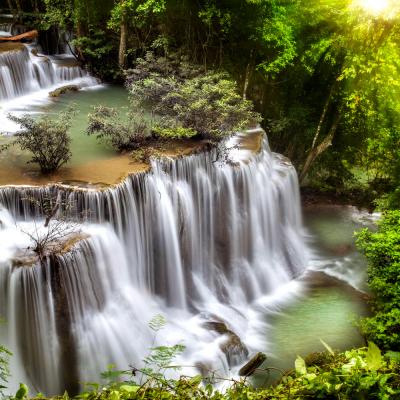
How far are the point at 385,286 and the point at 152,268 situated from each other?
459cm

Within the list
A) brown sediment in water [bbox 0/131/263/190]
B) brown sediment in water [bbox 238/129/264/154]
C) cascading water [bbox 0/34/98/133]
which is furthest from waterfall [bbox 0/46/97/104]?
brown sediment in water [bbox 238/129/264/154]

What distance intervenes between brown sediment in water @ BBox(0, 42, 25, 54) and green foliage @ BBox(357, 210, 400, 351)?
483 inches

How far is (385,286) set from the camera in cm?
904

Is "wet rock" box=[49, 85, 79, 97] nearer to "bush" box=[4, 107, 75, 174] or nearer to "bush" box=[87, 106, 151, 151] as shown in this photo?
"bush" box=[87, 106, 151, 151]

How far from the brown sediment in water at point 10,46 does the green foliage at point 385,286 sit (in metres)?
12.3

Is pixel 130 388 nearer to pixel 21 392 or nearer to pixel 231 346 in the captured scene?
pixel 21 392

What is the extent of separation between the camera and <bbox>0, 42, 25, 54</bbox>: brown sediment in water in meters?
15.4

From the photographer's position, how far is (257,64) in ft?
A: 51.4

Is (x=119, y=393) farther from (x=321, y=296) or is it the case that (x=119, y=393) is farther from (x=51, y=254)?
(x=321, y=296)

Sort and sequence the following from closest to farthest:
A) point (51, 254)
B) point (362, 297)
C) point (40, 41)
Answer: point (51, 254) → point (362, 297) → point (40, 41)

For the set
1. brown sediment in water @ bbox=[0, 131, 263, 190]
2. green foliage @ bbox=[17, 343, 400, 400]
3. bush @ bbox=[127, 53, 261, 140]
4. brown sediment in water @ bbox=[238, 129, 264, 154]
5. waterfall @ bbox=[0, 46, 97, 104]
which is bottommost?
brown sediment in water @ bbox=[238, 129, 264, 154]

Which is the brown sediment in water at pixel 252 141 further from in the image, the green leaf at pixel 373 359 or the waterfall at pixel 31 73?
the green leaf at pixel 373 359

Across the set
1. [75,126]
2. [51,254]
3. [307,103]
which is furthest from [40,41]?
[51,254]

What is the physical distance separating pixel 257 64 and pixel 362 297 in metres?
8.17
